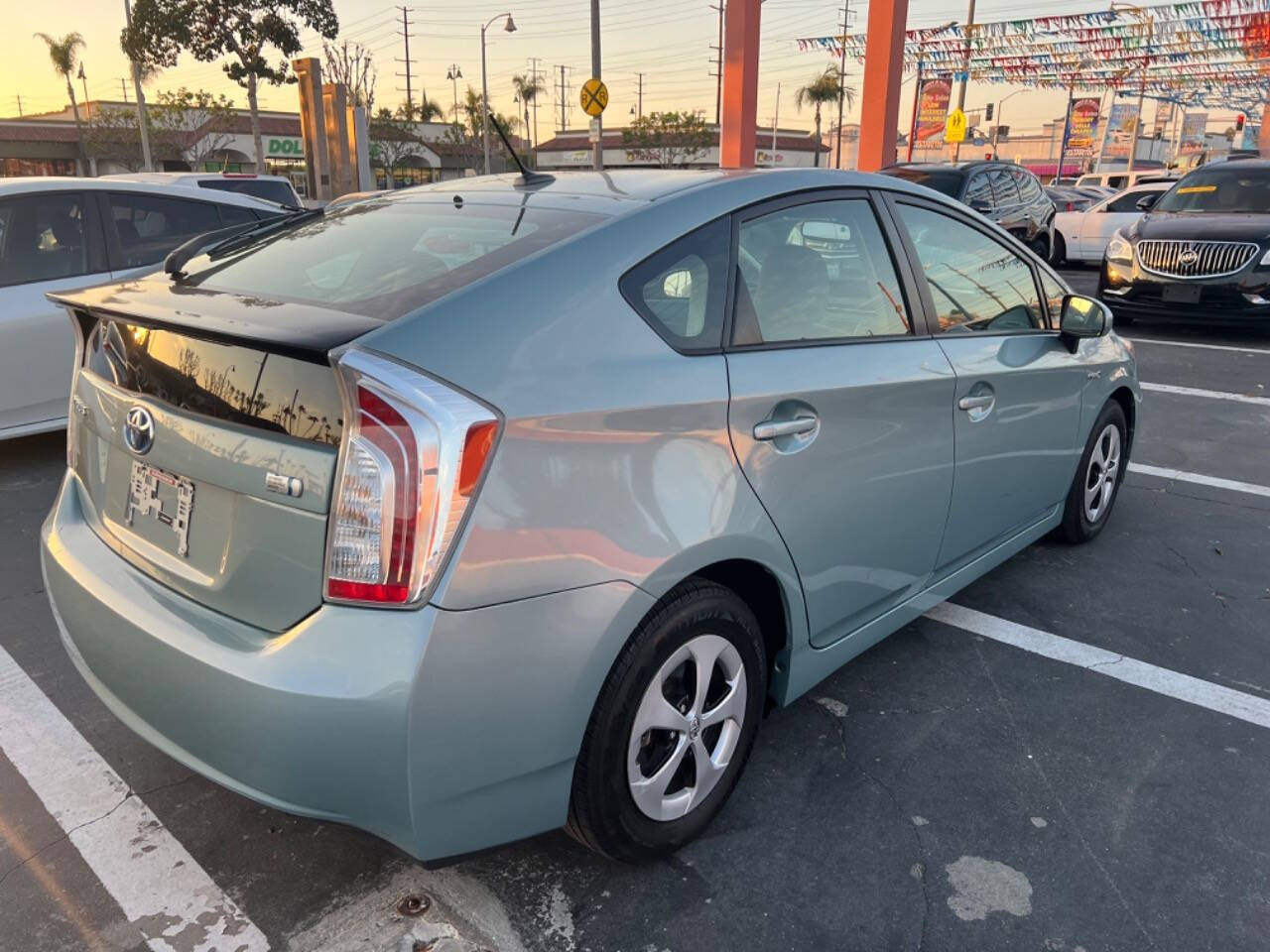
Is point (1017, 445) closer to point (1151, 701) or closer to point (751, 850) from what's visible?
point (1151, 701)

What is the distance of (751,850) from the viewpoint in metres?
2.36

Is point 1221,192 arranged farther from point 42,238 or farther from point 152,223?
point 42,238

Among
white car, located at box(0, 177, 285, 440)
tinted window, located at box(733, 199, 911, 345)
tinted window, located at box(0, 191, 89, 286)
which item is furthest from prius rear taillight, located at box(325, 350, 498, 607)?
tinted window, located at box(0, 191, 89, 286)

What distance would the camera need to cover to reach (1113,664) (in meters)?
3.30

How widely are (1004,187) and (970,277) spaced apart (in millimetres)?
10531

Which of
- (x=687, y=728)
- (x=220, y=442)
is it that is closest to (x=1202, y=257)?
(x=687, y=728)

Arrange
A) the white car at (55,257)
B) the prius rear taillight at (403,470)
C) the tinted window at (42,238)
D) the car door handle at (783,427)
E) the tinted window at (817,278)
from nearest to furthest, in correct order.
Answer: the prius rear taillight at (403,470) → the car door handle at (783,427) → the tinted window at (817,278) → the white car at (55,257) → the tinted window at (42,238)

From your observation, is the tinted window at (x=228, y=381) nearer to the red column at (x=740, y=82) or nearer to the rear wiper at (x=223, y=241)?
the rear wiper at (x=223, y=241)

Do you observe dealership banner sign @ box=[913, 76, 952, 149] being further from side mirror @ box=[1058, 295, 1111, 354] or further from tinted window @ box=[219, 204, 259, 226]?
side mirror @ box=[1058, 295, 1111, 354]

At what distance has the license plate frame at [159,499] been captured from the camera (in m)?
2.04

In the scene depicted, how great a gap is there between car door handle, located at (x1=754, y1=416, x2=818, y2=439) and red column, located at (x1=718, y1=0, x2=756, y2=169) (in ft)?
79.5

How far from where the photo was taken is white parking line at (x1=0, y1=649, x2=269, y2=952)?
2.09 metres

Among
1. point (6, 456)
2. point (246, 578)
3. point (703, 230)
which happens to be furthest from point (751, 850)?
point (6, 456)

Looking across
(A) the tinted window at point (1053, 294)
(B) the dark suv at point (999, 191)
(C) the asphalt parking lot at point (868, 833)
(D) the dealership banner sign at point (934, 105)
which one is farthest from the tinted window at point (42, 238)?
(D) the dealership banner sign at point (934, 105)
